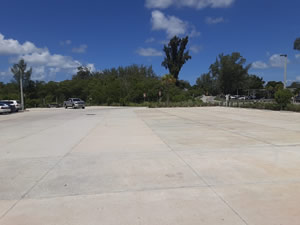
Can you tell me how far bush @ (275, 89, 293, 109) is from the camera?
77.1 feet

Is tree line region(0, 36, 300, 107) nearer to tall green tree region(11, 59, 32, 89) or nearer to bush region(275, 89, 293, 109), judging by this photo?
tall green tree region(11, 59, 32, 89)

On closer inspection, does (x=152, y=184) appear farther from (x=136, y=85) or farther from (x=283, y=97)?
(x=136, y=85)

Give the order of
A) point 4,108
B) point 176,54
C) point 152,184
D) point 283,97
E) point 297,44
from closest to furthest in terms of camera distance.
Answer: point 152,184 → point 283,97 → point 4,108 → point 297,44 → point 176,54

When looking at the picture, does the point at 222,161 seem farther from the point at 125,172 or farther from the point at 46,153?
the point at 46,153

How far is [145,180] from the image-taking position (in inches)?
184

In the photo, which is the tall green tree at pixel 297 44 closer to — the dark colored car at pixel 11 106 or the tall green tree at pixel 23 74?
the dark colored car at pixel 11 106

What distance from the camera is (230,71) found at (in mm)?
69562

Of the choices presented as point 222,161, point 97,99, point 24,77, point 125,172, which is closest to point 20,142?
point 125,172

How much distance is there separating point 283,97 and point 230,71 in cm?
4809

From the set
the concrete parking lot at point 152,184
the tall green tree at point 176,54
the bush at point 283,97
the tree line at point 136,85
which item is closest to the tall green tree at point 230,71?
the tree line at point 136,85

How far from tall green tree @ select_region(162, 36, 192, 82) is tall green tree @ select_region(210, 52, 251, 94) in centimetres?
990

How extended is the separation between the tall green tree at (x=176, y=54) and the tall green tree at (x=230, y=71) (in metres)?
9.90

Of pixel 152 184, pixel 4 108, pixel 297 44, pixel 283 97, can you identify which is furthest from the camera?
pixel 297 44

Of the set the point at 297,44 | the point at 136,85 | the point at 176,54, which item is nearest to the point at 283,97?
the point at 297,44
